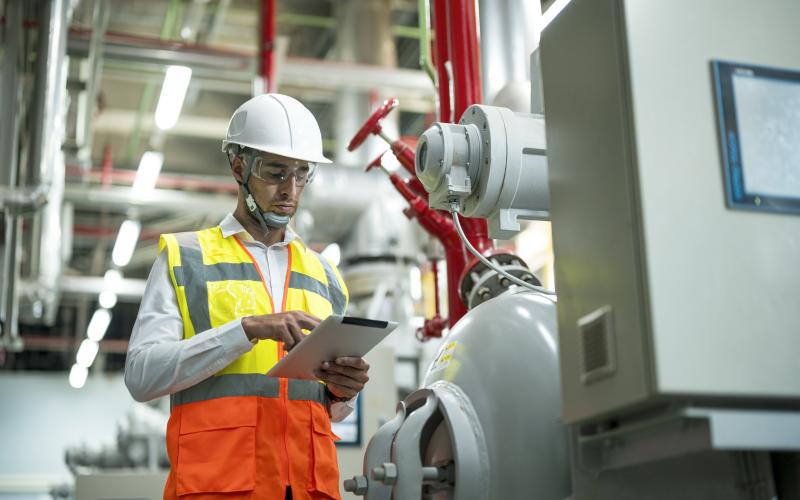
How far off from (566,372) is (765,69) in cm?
57

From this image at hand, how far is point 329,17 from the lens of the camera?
28.5 feet

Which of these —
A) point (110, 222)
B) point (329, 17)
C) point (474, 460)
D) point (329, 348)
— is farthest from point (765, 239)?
point (110, 222)

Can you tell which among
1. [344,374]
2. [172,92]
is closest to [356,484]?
[344,374]

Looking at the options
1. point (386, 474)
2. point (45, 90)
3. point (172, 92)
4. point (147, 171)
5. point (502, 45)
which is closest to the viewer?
point (386, 474)

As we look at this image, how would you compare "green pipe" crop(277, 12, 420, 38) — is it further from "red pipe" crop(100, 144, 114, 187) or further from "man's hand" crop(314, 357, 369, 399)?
"man's hand" crop(314, 357, 369, 399)

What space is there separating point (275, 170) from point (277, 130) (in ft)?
0.36

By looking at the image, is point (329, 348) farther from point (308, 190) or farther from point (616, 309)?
point (308, 190)

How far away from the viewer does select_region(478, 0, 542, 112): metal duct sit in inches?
134

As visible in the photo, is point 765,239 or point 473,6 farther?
point 473,6

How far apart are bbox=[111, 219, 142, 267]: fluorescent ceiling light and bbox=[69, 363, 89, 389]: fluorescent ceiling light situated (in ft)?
13.9

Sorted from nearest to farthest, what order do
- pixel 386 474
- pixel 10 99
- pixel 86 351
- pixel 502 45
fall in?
pixel 386 474 → pixel 502 45 → pixel 10 99 → pixel 86 351

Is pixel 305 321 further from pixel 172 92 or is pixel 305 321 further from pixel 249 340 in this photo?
pixel 172 92

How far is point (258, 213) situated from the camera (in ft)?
8.55

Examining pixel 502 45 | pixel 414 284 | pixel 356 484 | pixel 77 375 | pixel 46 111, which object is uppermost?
pixel 46 111
